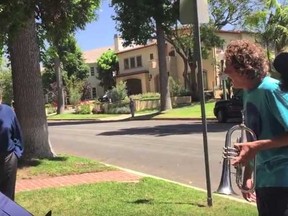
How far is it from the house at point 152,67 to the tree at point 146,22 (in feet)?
48.2

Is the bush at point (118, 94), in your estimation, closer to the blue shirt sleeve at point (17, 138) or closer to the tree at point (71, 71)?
the tree at point (71, 71)

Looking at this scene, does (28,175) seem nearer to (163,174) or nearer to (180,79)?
(163,174)

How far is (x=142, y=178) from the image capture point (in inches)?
401

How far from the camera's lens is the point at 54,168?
37.2ft

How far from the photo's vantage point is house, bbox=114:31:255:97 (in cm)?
5642

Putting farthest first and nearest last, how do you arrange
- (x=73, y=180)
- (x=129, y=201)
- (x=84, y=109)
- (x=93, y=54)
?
(x=93, y=54) < (x=84, y=109) < (x=73, y=180) < (x=129, y=201)

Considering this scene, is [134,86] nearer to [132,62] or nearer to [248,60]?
[132,62]

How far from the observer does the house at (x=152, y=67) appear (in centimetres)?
5642

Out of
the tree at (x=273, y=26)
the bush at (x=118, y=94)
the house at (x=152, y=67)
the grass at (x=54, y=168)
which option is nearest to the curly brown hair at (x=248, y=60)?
the grass at (x=54, y=168)

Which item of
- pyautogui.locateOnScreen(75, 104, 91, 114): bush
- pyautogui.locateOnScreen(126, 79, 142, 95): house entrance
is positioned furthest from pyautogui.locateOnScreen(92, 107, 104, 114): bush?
pyautogui.locateOnScreen(126, 79, 142, 95): house entrance

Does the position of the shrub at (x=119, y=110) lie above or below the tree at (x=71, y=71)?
below

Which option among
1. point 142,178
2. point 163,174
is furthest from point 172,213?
point 163,174

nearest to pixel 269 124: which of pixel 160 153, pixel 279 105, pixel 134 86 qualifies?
pixel 279 105

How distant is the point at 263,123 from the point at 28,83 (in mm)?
9050
